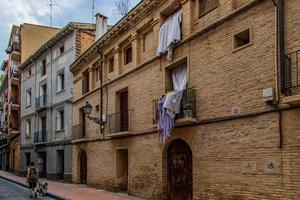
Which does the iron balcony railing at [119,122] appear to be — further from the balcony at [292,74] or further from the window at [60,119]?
the window at [60,119]

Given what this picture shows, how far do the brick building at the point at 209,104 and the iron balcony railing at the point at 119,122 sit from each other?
5 cm

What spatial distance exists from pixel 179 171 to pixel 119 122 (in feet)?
17.5

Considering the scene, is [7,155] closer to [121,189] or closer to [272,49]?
[121,189]

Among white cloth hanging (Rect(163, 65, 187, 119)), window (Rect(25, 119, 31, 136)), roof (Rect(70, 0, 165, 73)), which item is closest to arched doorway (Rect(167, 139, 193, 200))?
white cloth hanging (Rect(163, 65, 187, 119))

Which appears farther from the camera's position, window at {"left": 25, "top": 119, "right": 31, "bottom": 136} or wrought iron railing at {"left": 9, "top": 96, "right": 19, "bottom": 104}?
wrought iron railing at {"left": 9, "top": 96, "right": 19, "bottom": 104}

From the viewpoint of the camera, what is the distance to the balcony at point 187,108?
13.1 m

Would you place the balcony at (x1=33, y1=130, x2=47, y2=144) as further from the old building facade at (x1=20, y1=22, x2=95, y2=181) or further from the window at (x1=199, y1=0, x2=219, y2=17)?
the window at (x1=199, y1=0, x2=219, y2=17)

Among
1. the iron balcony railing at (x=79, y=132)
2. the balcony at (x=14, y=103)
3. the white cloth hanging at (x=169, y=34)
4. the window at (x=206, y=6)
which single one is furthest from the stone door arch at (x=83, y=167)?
the balcony at (x=14, y=103)

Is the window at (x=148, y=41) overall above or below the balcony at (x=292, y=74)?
above

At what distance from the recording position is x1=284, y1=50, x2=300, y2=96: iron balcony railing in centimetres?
938

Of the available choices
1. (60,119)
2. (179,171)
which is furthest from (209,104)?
(60,119)

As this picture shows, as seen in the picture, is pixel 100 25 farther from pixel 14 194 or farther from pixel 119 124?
pixel 14 194

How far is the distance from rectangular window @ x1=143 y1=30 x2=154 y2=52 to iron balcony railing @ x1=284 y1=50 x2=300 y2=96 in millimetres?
7833

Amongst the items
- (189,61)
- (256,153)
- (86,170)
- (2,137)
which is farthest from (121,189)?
(2,137)
